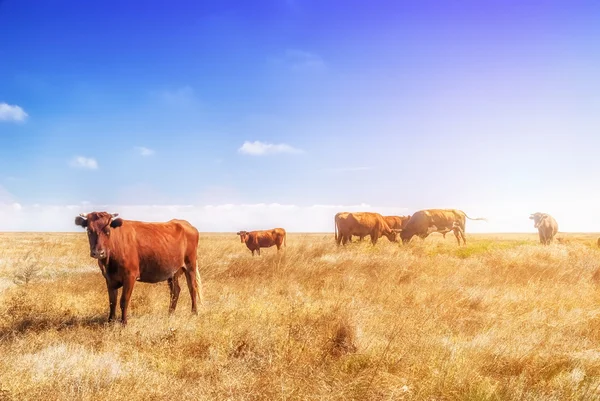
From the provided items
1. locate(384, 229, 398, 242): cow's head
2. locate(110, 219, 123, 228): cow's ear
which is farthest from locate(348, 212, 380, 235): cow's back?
locate(110, 219, 123, 228): cow's ear

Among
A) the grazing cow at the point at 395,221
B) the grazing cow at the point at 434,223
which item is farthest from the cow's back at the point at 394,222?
the grazing cow at the point at 434,223

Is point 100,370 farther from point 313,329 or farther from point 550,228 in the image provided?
point 550,228

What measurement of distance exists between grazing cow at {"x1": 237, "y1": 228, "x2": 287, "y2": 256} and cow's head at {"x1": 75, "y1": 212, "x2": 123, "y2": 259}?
18.1 meters

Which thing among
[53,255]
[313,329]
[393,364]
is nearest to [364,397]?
[393,364]

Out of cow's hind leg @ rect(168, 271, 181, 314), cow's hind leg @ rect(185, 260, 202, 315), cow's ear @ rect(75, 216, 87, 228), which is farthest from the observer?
cow's hind leg @ rect(185, 260, 202, 315)

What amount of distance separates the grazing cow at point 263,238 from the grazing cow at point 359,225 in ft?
11.5

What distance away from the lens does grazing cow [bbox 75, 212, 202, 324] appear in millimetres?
6809

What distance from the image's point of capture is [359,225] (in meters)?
26.1

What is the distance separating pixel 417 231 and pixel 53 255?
20309 mm

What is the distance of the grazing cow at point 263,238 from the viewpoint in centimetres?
2525

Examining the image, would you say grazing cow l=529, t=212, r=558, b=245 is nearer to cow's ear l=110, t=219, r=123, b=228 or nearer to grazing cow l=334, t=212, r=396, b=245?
grazing cow l=334, t=212, r=396, b=245

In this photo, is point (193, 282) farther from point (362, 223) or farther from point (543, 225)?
point (543, 225)

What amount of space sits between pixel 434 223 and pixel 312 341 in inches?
956

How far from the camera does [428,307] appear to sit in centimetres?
817
